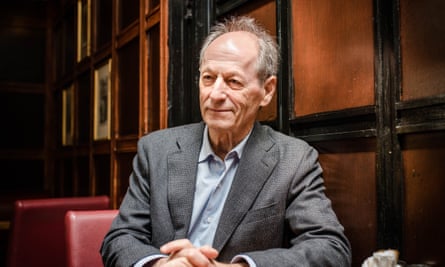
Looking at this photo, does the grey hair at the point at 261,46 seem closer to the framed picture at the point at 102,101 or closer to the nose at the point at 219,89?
the nose at the point at 219,89

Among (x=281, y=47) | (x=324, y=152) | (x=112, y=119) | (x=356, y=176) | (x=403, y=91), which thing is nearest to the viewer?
(x=403, y=91)

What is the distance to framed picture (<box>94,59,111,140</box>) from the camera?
10.9 ft

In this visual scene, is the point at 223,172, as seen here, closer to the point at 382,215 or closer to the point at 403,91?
the point at 382,215

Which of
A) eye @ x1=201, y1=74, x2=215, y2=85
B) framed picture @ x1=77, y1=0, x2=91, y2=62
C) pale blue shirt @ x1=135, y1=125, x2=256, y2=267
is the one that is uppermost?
framed picture @ x1=77, y1=0, x2=91, y2=62

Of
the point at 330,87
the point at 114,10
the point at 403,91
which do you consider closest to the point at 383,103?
the point at 403,91

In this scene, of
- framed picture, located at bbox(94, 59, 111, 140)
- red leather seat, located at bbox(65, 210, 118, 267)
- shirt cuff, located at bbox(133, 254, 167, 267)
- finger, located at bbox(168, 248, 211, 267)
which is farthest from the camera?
framed picture, located at bbox(94, 59, 111, 140)

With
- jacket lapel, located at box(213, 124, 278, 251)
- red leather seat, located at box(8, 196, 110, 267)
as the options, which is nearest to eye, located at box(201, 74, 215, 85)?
jacket lapel, located at box(213, 124, 278, 251)

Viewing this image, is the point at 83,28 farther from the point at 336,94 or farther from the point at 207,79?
the point at 336,94

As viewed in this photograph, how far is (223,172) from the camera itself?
1.59 meters

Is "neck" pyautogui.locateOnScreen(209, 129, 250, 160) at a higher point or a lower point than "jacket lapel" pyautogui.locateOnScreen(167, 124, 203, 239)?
higher

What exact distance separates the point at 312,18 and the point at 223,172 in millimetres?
642

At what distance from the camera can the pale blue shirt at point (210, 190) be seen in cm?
154

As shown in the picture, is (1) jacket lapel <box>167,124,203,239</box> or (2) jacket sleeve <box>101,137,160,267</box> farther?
(1) jacket lapel <box>167,124,203,239</box>

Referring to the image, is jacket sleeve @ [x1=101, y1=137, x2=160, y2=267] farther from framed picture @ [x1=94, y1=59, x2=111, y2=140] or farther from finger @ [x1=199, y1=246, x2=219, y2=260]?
framed picture @ [x1=94, y1=59, x2=111, y2=140]
